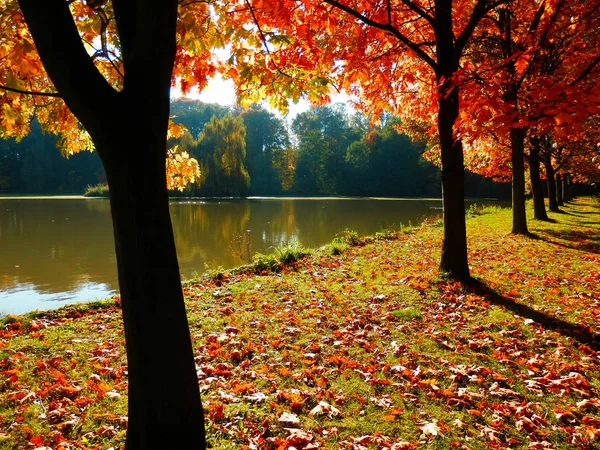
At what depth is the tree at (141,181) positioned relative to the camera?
6.53 ft

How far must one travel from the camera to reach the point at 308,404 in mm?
3162

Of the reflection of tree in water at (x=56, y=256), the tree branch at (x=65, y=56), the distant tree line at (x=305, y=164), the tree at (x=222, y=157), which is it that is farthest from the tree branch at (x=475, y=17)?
the distant tree line at (x=305, y=164)

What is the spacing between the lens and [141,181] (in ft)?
6.73

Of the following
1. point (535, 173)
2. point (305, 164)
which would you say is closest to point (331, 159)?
point (305, 164)

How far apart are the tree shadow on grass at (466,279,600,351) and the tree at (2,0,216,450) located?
164 inches

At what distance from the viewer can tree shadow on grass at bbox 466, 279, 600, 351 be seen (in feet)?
14.1

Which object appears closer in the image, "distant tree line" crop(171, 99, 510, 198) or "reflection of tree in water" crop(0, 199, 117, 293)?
"reflection of tree in water" crop(0, 199, 117, 293)

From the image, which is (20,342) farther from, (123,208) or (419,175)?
(419,175)

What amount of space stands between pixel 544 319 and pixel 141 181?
4996 millimetres

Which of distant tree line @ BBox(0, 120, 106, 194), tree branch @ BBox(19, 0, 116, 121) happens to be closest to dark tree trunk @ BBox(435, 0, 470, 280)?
tree branch @ BBox(19, 0, 116, 121)

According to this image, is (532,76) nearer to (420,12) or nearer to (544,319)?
(420,12)

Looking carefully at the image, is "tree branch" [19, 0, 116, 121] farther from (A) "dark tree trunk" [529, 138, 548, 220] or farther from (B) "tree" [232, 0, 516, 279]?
(A) "dark tree trunk" [529, 138, 548, 220]

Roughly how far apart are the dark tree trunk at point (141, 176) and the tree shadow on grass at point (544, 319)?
13.9ft

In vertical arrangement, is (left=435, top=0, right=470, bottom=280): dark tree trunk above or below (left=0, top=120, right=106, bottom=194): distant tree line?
below
